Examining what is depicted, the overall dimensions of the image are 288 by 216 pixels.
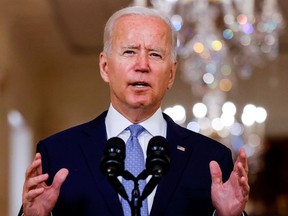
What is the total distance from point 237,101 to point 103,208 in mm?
14527

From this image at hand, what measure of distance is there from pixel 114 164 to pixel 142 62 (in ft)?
1.51

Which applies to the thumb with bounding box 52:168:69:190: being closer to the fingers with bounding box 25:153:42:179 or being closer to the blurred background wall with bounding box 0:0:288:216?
the fingers with bounding box 25:153:42:179

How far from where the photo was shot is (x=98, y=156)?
3199 mm

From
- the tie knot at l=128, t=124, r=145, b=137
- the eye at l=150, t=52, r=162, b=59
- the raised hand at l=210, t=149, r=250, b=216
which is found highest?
the eye at l=150, t=52, r=162, b=59

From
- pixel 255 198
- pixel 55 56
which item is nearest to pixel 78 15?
pixel 55 56

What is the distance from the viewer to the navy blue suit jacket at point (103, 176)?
10.2ft

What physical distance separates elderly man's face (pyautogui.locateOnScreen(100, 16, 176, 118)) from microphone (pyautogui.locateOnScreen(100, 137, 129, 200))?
14.6 inches

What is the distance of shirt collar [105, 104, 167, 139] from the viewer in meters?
3.26

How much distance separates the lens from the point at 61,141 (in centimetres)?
327

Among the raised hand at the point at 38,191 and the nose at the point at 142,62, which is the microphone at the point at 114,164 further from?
the nose at the point at 142,62

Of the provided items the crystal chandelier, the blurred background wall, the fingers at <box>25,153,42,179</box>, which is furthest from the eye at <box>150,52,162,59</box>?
the blurred background wall

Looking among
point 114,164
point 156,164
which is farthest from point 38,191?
point 156,164

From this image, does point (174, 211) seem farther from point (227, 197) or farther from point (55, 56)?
point (55, 56)

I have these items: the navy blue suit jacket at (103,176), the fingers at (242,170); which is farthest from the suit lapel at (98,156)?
the fingers at (242,170)
